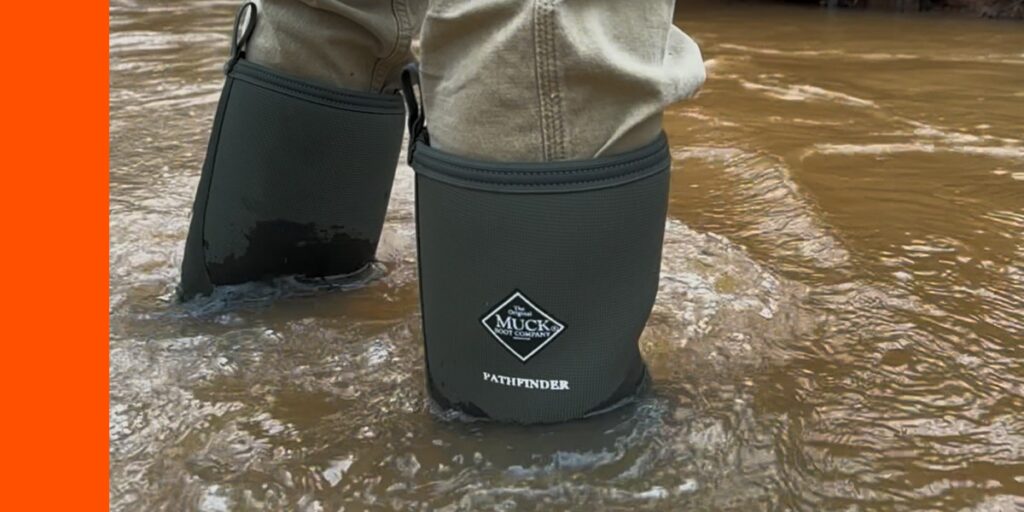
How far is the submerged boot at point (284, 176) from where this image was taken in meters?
1.12

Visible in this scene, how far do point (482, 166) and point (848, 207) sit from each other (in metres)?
0.90

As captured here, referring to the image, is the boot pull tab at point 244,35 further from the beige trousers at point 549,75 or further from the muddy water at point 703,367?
the beige trousers at point 549,75

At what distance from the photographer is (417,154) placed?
843 millimetres

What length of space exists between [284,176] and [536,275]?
48 centimetres

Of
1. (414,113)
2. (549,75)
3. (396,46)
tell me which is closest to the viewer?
(549,75)

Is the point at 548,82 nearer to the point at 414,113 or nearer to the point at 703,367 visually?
the point at 414,113

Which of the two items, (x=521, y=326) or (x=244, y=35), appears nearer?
(x=521, y=326)

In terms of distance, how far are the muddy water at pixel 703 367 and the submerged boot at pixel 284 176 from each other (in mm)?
45

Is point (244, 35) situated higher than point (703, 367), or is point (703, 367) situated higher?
point (244, 35)

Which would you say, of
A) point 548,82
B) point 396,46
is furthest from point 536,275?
point 396,46

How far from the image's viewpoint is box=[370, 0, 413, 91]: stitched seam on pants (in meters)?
1.12

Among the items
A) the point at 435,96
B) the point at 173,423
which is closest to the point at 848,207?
the point at 435,96

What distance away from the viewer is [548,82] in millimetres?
769

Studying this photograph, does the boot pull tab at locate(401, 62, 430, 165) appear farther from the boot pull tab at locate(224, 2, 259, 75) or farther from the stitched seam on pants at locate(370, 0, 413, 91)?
the boot pull tab at locate(224, 2, 259, 75)
